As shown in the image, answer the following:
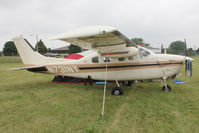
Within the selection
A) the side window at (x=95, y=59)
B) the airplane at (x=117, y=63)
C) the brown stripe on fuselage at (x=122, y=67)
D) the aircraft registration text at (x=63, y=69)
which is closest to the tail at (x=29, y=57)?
the airplane at (x=117, y=63)

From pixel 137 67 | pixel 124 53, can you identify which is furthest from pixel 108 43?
pixel 137 67

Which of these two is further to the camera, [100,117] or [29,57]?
[29,57]

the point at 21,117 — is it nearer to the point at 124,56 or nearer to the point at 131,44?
Result: the point at 124,56

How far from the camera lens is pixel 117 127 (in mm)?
2775

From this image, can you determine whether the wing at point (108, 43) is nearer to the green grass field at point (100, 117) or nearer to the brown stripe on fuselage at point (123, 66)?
the brown stripe on fuselage at point (123, 66)

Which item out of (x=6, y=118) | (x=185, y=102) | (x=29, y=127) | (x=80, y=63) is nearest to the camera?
(x=29, y=127)

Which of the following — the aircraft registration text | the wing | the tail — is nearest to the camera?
the wing

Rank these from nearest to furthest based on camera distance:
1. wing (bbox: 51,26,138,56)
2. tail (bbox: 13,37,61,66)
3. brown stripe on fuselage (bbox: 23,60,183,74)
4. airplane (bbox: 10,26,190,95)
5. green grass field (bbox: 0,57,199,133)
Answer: green grass field (bbox: 0,57,199,133)
wing (bbox: 51,26,138,56)
airplane (bbox: 10,26,190,95)
brown stripe on fuselage (bbox: 23,60,183,74)
tail (bbox: 13,37,61,66)

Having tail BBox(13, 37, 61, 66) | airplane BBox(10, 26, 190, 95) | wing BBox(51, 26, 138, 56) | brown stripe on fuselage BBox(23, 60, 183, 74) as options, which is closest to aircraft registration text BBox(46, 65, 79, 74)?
airplane BBox(10, 26, 190, 95)

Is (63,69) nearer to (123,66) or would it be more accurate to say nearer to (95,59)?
(95,59)

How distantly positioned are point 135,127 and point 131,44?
10.4 ft

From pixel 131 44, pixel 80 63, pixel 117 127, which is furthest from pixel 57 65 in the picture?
pixel 117 127

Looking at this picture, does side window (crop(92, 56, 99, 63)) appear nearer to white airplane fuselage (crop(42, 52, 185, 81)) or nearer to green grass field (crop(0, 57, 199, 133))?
white airplane fuselage (crop(42, 52, 185, 81))

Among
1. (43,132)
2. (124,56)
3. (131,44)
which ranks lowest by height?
(43,132)
